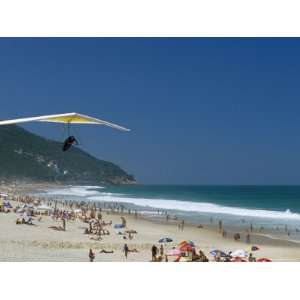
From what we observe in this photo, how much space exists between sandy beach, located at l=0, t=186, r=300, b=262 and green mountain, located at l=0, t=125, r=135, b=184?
100 feet

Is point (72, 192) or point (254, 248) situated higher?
point (72, 192)

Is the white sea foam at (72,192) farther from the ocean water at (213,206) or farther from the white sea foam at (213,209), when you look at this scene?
the white sea foam at (213,209)

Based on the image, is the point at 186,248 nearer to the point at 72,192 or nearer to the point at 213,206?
the point at 213,206

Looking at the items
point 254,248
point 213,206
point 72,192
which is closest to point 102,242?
point 254,248

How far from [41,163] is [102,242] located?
50853mm

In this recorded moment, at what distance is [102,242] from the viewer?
57.5ft

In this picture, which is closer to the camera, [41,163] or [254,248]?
[254,248]

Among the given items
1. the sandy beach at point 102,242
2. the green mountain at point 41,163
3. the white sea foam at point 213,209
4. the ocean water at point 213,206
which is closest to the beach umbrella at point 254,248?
the sandy beach at point 102,242
